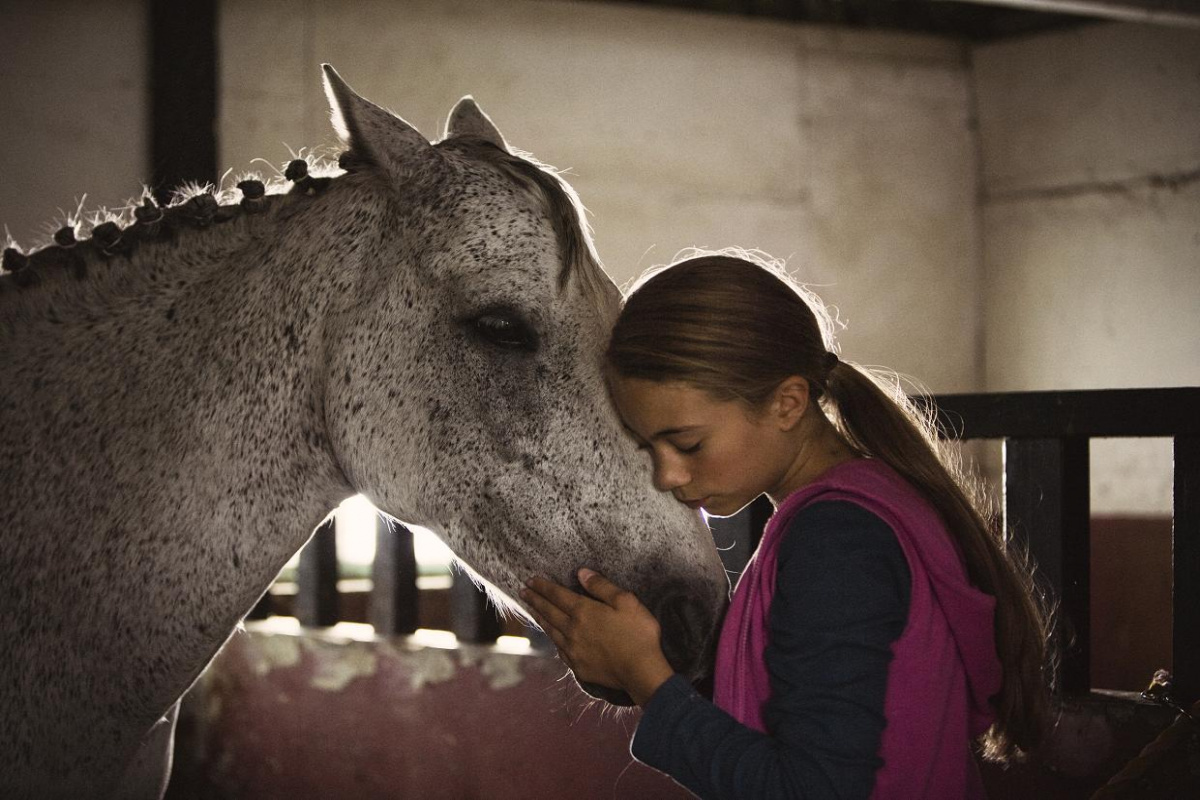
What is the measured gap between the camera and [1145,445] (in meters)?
6.02

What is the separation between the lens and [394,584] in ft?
10.5

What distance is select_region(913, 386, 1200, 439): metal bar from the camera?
175 cm

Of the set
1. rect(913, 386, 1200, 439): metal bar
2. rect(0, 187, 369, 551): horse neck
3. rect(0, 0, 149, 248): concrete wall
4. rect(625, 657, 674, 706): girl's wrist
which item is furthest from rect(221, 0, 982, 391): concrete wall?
rect(625, 657, 674, 706): girl's wrist

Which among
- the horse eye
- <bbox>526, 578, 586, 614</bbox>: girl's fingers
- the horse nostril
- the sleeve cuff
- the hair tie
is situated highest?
the horse eye

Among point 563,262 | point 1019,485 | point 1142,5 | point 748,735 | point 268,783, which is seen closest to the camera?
point 748,735

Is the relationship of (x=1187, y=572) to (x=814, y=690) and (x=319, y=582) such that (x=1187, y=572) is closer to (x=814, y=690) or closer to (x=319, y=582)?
(x=814, y=690)

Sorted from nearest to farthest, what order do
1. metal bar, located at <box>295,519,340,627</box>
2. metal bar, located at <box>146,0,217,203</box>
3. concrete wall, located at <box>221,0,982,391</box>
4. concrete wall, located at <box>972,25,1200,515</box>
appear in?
1. metal bar, located at <box>295,519,340,627</box>
2. metal bar, located at <box>146,0,217,203</box>
3. concrete wall, located at <box>221,0,982,391</box>
4. concrete wall, located at <box>972,25,1200,515</box>

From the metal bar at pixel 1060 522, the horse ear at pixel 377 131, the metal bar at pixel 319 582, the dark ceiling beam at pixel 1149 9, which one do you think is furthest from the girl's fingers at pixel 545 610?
the dark ceiling beam at pixel 1149 9

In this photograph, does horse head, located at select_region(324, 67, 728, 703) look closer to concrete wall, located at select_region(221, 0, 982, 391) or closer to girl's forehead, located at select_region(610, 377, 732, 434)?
girl's forehead, located at select_region(610, 377, 732, 434)

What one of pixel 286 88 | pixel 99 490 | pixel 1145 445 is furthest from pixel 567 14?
pixel 99 490

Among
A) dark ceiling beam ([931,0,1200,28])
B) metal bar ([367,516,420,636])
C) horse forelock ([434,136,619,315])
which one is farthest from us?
dark ceiling beam ([931,0,1200,28])

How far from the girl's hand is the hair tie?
38 cm

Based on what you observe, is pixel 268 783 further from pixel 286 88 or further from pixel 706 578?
pixel 286 88

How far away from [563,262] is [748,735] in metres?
0.66
